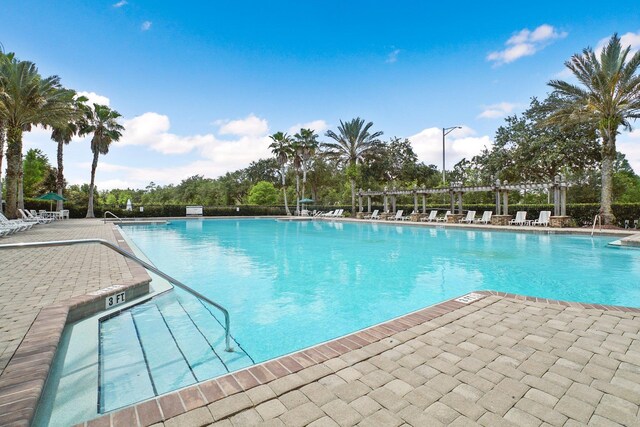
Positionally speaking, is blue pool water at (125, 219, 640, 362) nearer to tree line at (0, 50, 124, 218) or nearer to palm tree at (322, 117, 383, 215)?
tree line at (0, 50, 124, 218)

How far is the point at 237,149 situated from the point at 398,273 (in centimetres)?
4341

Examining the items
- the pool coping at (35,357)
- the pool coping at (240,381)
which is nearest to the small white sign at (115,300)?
the pool coping at (35,357)

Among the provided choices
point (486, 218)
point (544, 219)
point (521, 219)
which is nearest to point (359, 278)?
point (544, 219)

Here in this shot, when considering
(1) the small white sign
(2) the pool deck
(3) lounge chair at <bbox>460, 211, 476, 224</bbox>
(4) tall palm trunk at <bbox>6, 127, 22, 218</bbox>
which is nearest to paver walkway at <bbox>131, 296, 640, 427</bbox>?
(2) the pool deck

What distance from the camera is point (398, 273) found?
7.98 metres

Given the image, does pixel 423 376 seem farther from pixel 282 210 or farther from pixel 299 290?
pixel 282 210

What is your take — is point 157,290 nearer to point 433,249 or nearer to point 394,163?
point 433,249

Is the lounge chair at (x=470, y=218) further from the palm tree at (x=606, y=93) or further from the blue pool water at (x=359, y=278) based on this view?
the blue pool water at (x=359, y=278)

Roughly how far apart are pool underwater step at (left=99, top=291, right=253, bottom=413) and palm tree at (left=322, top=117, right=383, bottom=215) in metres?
25.9

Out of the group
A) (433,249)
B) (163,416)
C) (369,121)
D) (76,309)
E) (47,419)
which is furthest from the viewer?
(369,121)

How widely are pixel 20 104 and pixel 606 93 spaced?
3097 centimetres

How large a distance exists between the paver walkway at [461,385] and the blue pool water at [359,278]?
5.22ft

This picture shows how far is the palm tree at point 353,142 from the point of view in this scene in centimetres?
2988

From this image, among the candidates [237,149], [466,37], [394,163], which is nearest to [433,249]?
[466,37]
